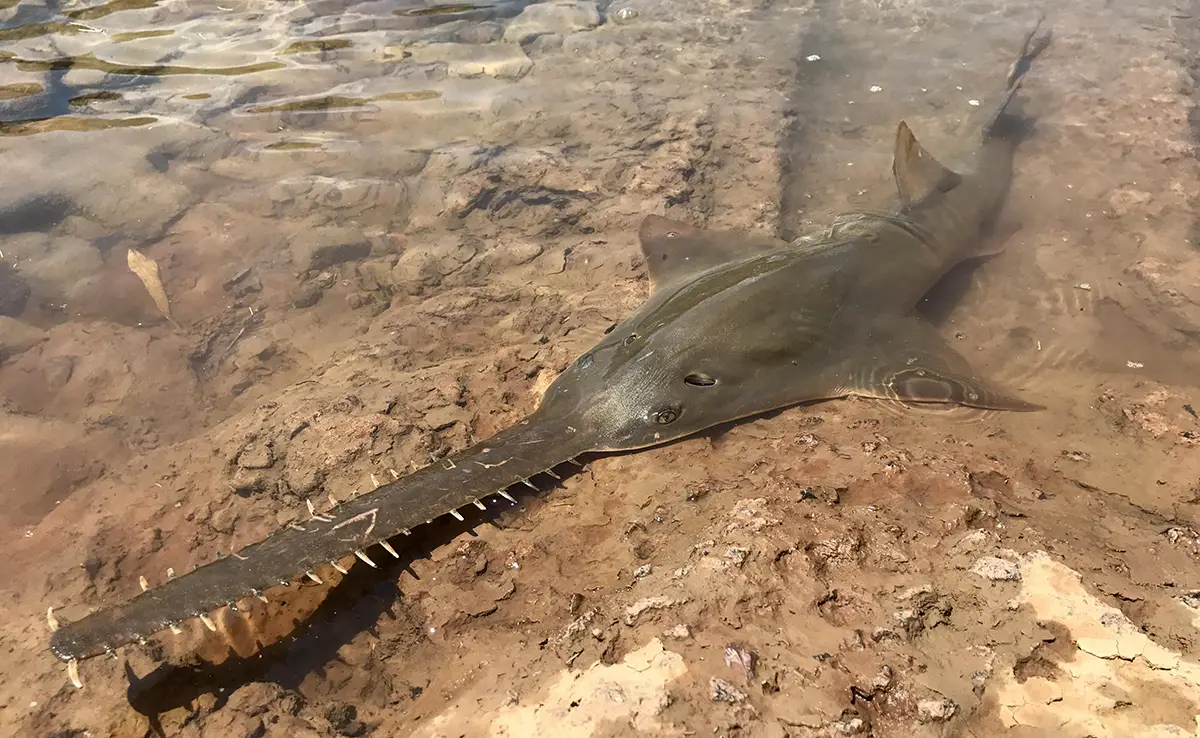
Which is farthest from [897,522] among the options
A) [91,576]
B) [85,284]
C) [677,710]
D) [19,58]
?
[19,58]

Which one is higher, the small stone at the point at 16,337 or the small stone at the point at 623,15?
the small stone at the point at 623,15

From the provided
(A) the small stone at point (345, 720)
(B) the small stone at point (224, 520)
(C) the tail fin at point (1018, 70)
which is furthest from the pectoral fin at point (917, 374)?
(B) the small stone at point (224, 520)

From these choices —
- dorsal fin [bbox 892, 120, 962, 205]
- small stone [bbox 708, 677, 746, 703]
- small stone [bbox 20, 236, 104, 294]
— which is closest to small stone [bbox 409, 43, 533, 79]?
small stone [bbox 20, 236, 104, 294]

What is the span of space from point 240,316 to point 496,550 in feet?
13.5

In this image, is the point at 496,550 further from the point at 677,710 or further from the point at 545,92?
the point at 545,92

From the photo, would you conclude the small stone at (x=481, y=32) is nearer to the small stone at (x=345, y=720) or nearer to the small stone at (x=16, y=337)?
the small stone at (x=16, y=337)

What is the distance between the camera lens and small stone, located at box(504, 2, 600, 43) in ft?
37.1

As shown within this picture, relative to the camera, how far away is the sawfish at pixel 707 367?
362 centimetres

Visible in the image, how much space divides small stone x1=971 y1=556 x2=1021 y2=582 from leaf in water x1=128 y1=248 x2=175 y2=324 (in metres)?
7.06

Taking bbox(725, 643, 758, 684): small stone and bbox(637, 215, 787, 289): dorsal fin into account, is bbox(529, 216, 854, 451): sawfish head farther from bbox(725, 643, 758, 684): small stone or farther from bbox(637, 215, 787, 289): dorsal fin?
bbox(725, 643, 758, 684): small stone

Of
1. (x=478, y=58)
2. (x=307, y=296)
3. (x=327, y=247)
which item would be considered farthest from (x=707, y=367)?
(x=478, y=58)

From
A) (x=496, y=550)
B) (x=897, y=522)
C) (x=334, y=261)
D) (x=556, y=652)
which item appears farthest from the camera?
(x=334, y=261)

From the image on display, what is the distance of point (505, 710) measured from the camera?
3205 millimetres

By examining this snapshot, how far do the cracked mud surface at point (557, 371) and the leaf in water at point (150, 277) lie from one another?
12 cm
